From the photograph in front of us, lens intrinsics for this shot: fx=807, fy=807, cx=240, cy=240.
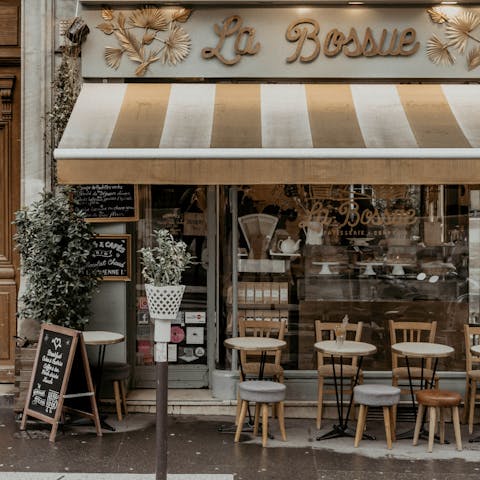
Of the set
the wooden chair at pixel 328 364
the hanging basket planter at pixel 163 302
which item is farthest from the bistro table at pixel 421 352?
the hanging basket planter at pixel 163 302

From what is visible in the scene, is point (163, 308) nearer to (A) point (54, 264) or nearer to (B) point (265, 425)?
(B) point (265, 425)

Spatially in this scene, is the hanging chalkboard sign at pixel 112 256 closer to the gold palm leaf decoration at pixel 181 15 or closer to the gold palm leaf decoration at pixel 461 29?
the gold palm leaf decoration at pixel 181 15

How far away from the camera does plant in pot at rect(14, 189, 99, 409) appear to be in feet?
24.6

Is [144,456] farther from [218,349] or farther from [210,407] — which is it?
[218,349]

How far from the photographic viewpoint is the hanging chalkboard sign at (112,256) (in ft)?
27.3

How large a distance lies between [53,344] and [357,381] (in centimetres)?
291

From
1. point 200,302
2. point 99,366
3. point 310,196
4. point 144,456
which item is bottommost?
point 144,456

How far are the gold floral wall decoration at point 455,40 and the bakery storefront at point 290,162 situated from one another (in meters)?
0.01

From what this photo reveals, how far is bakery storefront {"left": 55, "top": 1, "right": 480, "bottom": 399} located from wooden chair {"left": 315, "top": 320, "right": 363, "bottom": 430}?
9.1 inches

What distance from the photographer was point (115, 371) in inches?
314

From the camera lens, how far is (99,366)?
7.99 metres

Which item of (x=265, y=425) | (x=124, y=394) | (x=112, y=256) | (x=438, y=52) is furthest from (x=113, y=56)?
(x=265, y=425)

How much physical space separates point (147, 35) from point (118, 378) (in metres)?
3.47

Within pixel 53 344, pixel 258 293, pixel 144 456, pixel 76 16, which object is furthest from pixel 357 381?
pixel 76 16
